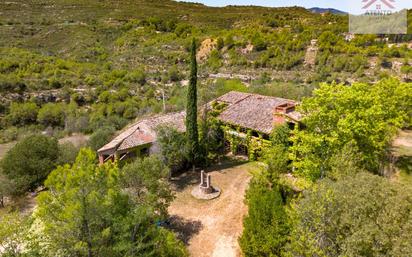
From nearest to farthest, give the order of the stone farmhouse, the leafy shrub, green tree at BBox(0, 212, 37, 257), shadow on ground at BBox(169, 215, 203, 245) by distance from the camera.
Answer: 1. green tree at BBox(0, 212, 37, 257)
2. shadow on ground at BBox(169, 215, 203, 245)
3. the stone farmhouse
4. the leafy shrub

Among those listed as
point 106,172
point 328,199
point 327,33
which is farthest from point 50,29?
point 328,199

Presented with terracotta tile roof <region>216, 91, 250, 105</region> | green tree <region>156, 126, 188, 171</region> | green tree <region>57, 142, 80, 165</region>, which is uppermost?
terracotta tile roof <region>216, 91, 250, 105</region>

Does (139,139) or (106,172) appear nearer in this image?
(106,172)

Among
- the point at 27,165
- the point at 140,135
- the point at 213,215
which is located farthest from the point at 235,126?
the point at 27,165

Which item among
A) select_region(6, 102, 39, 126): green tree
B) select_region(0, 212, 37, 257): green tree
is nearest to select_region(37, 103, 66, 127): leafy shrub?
select_region(6, 102, 39, 126): green tree

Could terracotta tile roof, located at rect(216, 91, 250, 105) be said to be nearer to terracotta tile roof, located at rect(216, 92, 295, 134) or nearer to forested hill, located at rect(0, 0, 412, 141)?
terracotta tile roof, located at rect(216, 92, 295, 134)

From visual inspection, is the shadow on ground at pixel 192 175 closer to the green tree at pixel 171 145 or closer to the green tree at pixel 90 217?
the green tree at pixel 171 145

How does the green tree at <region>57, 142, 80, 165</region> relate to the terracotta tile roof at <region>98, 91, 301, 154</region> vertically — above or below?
below

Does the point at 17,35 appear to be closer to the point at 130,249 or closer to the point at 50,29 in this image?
the point at 50,29

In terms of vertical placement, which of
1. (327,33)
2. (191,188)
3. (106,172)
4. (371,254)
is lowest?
(191,188)
